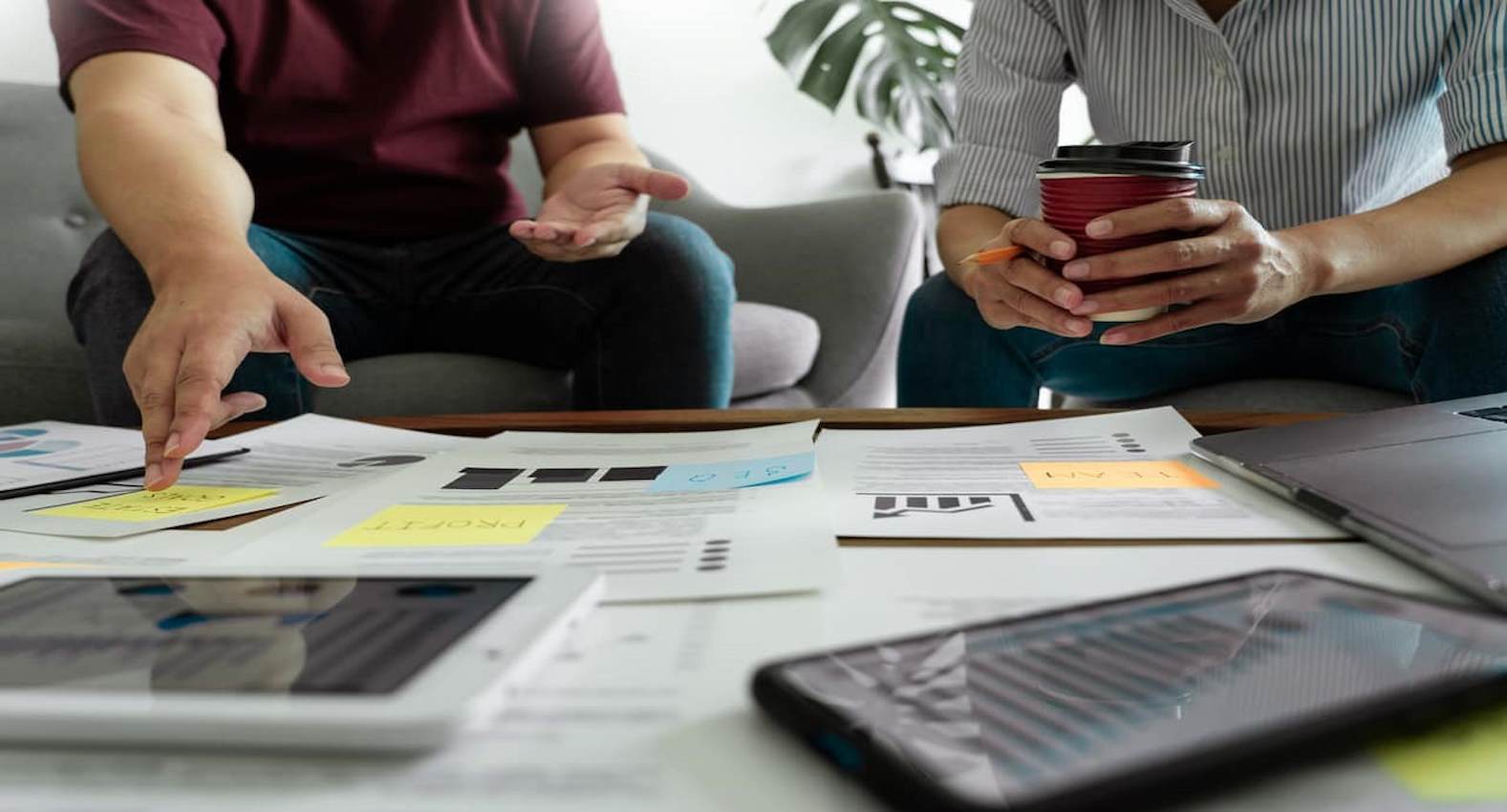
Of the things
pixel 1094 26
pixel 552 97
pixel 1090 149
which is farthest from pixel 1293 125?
pixel 552 97

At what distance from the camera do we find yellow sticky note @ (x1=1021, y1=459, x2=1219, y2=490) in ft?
1.58

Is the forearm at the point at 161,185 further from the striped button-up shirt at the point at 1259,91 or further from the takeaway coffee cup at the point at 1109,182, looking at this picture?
the striped button-up shirt at the point at 1259,91

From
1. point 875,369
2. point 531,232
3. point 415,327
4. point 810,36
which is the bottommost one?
point 875,369

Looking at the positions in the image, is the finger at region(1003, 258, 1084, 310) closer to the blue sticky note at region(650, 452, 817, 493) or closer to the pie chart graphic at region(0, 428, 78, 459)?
the blue sticky note at region(650, 452, 817, 493)

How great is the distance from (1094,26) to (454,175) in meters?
0.69

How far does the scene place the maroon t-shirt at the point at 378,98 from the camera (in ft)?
3.43

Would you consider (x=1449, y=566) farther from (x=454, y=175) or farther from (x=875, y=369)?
(x=875, y=369)

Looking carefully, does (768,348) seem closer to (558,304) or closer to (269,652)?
(558,304)

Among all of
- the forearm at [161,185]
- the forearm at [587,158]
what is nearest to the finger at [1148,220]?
the forearm at [161,185]

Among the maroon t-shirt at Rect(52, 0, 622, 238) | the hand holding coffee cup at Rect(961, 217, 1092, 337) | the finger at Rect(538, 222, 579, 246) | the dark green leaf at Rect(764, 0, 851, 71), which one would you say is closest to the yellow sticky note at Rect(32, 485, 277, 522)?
the finger at Rect(538, 222, 579, 246)

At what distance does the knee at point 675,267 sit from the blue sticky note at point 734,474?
1.52 ft

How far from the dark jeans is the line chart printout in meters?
0.39

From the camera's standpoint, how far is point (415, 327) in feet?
3.57

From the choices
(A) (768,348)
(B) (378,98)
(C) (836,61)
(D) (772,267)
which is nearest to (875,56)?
(C) (836,61)
